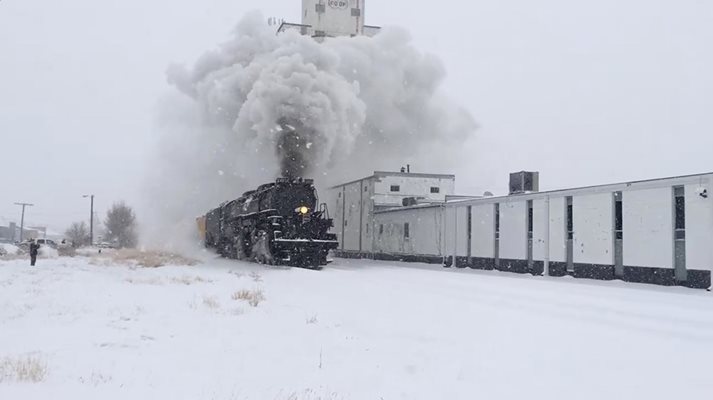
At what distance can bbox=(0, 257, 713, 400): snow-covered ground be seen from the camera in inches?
206

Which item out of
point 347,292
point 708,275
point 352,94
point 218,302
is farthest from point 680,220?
point 352,94

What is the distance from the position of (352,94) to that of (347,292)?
20.0m

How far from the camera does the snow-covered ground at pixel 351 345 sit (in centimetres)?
523

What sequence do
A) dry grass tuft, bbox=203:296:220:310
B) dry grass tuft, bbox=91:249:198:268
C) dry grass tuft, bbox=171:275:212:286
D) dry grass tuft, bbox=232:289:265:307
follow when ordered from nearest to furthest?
dry grass tuft, bbox=203:296:220:310
dry grass tuft, bbox=232:289:265:307
dry grass tuft, bbox=171:275:212:286
dry grass tuft, bbox=91:249:198:268

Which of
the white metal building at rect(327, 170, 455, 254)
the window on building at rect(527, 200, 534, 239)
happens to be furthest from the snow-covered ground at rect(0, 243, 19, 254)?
the window on building at rect(527, 200, 534, 239)

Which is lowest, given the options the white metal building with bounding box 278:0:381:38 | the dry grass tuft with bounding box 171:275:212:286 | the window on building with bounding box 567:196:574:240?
the dry grass tuft with bounding box 171:275:212:286

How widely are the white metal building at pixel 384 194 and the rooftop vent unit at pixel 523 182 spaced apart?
8.21m

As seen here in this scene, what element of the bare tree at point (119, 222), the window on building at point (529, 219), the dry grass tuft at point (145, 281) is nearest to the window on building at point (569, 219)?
the window on building at point (529, 219)

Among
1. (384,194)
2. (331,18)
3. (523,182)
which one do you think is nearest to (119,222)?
(331,18)

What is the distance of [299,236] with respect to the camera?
22.3 metres

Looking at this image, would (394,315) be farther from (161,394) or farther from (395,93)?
(395,93)

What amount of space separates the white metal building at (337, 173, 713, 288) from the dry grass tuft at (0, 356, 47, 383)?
14151mm

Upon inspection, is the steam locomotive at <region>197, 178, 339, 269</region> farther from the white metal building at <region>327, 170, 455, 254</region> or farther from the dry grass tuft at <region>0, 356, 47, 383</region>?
the dry grass tuft at <region>0, 356, 47, 383</region>

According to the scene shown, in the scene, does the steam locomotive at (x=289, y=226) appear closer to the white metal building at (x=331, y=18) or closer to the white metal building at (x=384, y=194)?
the white metal building at (x=384, y=194)
